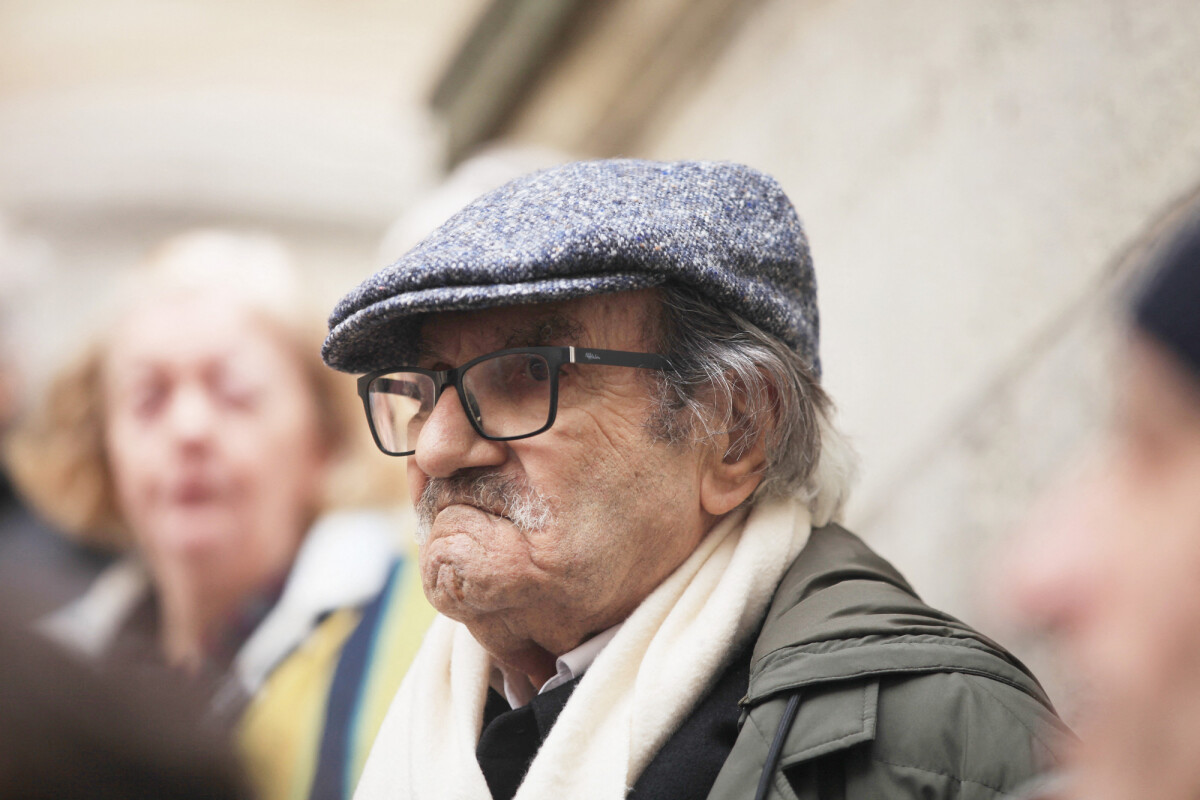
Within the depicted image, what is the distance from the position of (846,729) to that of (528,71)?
193 inches

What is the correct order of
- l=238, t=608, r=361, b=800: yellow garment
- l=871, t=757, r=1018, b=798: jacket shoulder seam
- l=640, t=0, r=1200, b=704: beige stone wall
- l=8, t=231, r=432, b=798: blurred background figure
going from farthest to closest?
l=8, t=231, r=432, b=798: blurred background figure < l=640, t=0, r=1200, b=704: beige stone wall < l=238, t=608, r=361, b=800: yellow garment < l=871, t=757, r=1018, b=798: jacket shoulder seam

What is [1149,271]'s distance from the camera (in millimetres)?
1086

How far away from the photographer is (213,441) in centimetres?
365

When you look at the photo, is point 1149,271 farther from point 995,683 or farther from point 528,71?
point 528,71

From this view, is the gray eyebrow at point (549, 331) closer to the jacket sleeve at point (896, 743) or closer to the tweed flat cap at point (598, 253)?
the tweed flat cap at point (598, 253)

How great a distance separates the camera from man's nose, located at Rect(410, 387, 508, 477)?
1928 millimetres

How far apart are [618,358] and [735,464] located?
13.3 inches

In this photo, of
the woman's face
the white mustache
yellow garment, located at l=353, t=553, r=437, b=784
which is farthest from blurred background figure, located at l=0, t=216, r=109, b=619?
the white mustache

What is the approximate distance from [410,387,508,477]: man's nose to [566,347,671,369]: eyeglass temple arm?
0.72ft

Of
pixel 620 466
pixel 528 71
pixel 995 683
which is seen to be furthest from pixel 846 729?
pixel 528 71

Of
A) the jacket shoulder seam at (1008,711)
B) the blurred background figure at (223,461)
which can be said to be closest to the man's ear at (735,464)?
the jacket shoulder seam at (1008,711)

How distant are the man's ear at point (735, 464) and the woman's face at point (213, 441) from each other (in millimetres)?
A: 2221

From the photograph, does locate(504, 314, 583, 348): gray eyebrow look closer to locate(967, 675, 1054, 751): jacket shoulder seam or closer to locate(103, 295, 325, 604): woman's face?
locate(967, 675, 1054, 751): jacket shoulder seam

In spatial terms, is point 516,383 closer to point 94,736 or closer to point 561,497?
point 561,497
